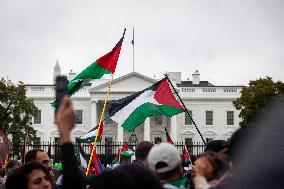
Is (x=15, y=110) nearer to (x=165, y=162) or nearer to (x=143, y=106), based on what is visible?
(x=143, y=106)

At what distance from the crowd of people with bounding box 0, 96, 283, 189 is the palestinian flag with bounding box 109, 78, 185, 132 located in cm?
493

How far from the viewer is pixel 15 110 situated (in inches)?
1662

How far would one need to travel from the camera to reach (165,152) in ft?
10.3

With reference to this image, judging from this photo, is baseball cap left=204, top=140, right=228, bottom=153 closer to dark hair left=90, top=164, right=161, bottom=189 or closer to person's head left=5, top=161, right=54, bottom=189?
person's head left=5, top=161, right=54, bottom=189

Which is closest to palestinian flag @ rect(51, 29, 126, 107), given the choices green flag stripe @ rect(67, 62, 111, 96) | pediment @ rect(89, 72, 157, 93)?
green flag stripe @ rect(67, 62, 111, 96)

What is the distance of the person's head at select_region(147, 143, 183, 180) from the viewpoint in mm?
3143

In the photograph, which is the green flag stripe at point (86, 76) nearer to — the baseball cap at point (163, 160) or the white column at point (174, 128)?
the baseball cap at point (163, 160)

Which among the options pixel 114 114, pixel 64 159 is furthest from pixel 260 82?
pixel 64 159

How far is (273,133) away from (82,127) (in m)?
60.5

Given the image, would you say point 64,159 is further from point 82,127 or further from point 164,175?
point 82,127

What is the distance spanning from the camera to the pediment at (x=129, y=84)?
6044 cm

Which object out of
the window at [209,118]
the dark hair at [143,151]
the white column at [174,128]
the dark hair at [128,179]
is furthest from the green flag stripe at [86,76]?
the window at [209,118]

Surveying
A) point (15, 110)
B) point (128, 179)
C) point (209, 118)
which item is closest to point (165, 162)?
point (128, 179)

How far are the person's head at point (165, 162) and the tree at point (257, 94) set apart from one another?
142 ft
